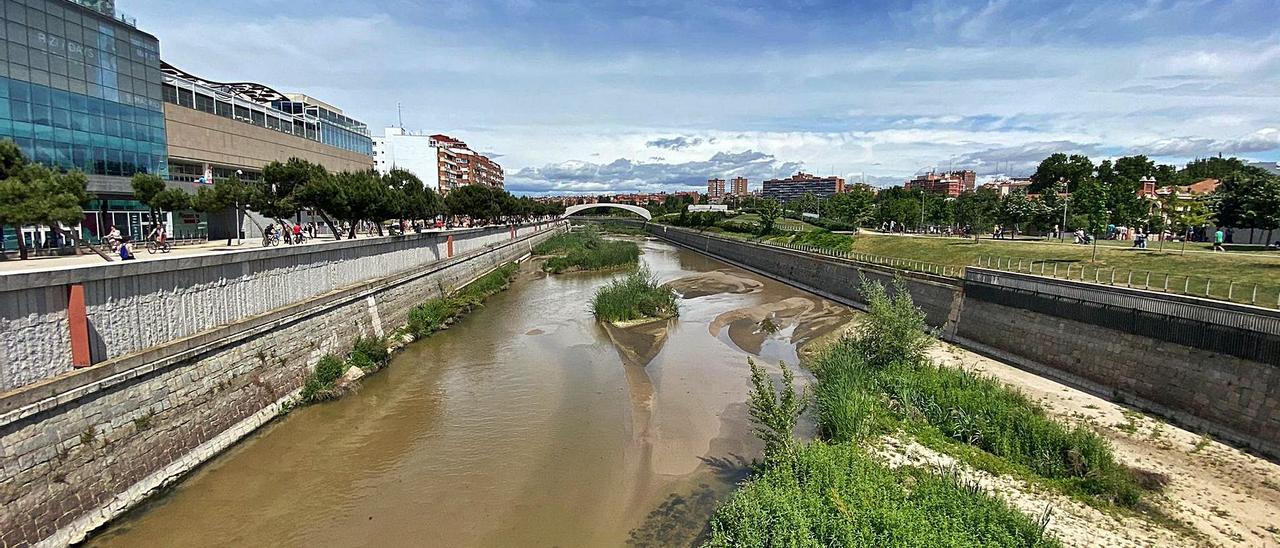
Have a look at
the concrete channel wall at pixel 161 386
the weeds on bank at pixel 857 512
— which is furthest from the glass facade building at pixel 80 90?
the weeds on bank at pixel 857 512

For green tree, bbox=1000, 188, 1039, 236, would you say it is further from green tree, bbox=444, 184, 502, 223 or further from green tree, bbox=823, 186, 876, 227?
green tree, bbox=444, 184, 502, 223

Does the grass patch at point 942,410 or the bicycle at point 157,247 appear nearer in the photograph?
the grass patch at point 942,410

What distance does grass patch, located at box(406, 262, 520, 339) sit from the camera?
28609mm

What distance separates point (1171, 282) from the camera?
922 inches

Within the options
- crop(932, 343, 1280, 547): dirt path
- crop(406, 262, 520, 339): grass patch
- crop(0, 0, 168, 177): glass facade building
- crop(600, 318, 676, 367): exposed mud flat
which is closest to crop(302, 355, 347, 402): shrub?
crop(406, 262, 520, 339): grass patch

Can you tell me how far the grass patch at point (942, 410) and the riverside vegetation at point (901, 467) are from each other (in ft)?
0.11

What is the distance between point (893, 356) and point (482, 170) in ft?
491

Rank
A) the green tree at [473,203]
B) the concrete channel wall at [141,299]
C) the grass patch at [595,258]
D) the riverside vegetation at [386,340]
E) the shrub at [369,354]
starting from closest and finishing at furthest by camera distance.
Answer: the concrete channel wall at [141,299] → the riverside vegetation at [386,340] → the shrub at [369,354] → the grass patch at [595,258] → the green tree at [473,203]

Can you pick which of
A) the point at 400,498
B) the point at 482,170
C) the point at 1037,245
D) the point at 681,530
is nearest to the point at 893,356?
the point at 681,530

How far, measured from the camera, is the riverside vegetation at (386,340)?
62.6 ft

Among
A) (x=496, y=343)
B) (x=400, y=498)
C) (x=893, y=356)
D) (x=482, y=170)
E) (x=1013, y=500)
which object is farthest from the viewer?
(x=482, y=170)

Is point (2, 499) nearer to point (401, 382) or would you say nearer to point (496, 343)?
point (401, 382)

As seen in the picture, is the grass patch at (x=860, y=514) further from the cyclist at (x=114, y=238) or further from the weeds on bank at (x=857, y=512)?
the cyclist at (x=114, y=238)

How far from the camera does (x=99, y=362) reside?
1203 centimetres
